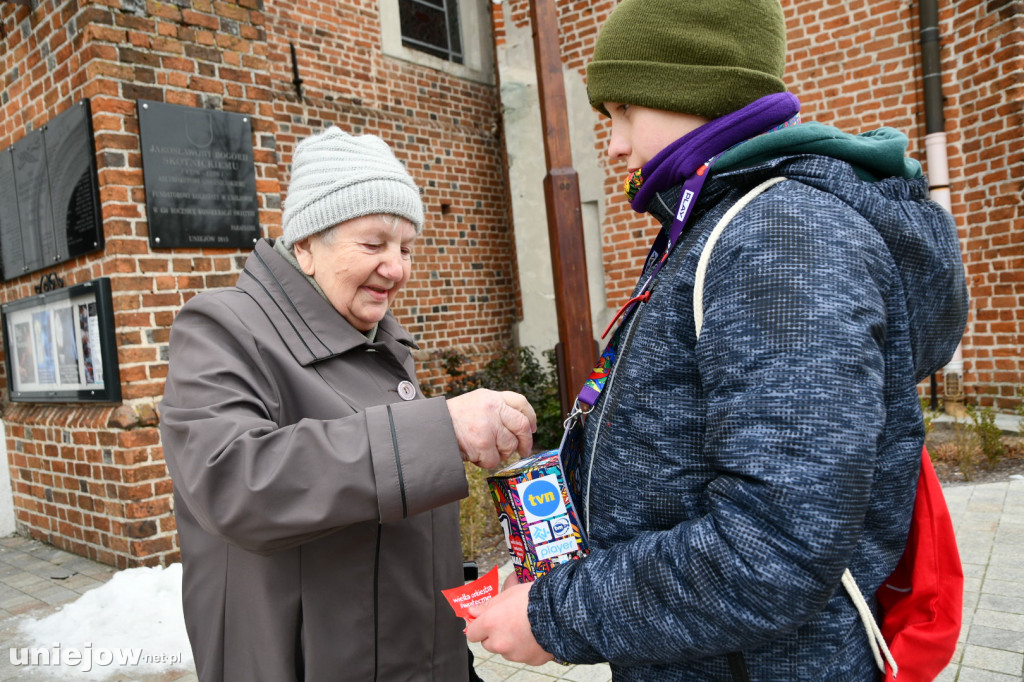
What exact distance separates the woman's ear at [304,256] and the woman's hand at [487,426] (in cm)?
55

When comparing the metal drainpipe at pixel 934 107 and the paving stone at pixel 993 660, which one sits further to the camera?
the metal drainpipe at pixel 934 107

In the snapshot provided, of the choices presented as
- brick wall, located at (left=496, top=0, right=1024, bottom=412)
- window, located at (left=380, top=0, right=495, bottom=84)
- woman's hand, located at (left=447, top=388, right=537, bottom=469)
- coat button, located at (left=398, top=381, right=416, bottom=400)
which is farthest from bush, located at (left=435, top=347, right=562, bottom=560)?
woman's hand, located at (left=447, top=388, right=537, bottom=469)

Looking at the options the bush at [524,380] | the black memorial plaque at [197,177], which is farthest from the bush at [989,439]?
the black memorial plaque at [197,177]

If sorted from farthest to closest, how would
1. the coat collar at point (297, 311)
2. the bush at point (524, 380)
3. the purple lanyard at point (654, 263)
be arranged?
1. the bush at point (524, 380)
2. the coat collar at point (297, 311)
3. the purple lanyard at point (654, 263)

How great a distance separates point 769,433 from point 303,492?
734 millimetres

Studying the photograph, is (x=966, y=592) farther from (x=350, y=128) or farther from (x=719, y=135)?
(x=350, y=128)

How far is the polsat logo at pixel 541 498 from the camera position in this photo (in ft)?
4.01

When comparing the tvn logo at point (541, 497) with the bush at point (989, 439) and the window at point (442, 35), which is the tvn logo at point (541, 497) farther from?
the window at point (442, 35)

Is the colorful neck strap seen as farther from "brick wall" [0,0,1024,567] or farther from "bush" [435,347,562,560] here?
"bush" [435,347,562,560]

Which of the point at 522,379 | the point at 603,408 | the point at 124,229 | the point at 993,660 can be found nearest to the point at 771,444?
the point at 603,408

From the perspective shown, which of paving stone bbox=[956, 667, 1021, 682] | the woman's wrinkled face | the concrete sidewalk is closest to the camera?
the woman's wrinkled face

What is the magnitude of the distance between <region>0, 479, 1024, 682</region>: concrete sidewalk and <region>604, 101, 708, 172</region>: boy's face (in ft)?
7.68

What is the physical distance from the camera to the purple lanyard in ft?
3.61

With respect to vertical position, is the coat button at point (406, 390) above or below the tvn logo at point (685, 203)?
below
